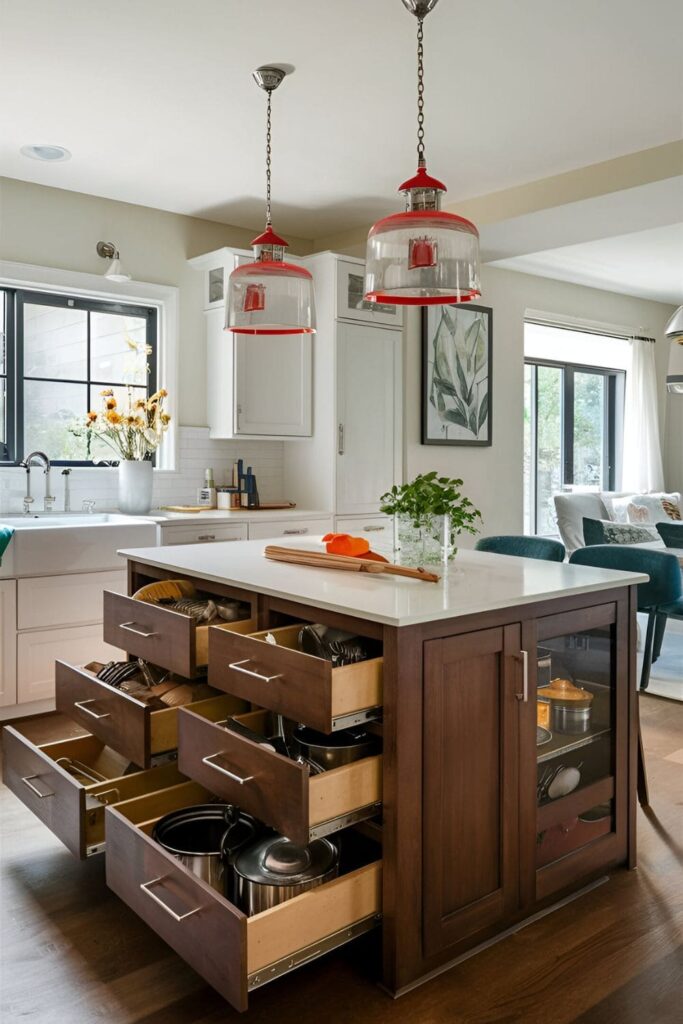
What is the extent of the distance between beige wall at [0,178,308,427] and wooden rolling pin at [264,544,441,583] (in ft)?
8.06

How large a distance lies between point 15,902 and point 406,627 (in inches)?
52.8

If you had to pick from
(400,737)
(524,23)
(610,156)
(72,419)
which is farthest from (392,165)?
(400,737)

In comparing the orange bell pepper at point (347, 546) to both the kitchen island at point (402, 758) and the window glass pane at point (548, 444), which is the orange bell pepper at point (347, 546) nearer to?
the kitchen island at point (402, 758)

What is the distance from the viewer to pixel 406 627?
1723 mm

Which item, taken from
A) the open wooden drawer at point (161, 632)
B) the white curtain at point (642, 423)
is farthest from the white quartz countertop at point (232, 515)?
the white curtain at point (642, 423)

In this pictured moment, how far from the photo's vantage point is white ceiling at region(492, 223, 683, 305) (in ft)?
18.9

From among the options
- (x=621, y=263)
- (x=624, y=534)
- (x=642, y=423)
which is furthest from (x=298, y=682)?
(x=642, y=423)

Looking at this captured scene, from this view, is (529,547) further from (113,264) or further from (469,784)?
(113,264)

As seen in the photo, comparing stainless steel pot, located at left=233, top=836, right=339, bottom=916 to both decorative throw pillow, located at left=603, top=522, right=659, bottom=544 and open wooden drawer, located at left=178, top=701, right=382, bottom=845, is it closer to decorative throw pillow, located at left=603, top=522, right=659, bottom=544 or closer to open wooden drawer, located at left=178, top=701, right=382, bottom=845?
open wooden drawer, located at left=178, top=701, right=382, bottom=845

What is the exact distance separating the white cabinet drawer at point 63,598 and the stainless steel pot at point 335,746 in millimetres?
2025

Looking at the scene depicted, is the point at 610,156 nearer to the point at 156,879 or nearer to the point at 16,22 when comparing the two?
the point at 16,22

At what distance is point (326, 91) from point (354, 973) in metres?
3.00

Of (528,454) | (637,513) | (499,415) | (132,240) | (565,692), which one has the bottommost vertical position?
(565,692)

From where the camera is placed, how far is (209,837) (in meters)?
2.12
